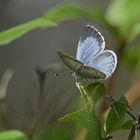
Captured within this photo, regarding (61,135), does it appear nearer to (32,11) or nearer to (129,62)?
(129,62)

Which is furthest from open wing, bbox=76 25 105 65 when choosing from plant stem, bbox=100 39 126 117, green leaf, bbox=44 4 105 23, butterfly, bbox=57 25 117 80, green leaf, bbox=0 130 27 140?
green leaf, bbox=44 4 105 23

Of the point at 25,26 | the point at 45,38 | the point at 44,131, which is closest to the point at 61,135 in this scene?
the point at 44,131

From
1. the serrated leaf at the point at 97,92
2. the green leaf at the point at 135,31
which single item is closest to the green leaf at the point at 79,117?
the serrated leaf at the point at 97,92

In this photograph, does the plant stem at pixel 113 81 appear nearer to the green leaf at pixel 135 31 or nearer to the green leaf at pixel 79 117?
the green leaf at pixel 135 31

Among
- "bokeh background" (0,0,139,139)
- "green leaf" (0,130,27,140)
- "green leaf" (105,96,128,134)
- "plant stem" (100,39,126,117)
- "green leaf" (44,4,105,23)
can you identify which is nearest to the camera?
"green leaf" (105,96,128,134)

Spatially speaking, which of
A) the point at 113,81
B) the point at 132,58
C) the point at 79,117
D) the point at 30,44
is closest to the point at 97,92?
the point at 79,117

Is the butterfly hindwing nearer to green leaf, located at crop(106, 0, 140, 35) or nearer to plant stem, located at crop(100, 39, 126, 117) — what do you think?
plant stem, located at crop(100, 39, 126, 117)
